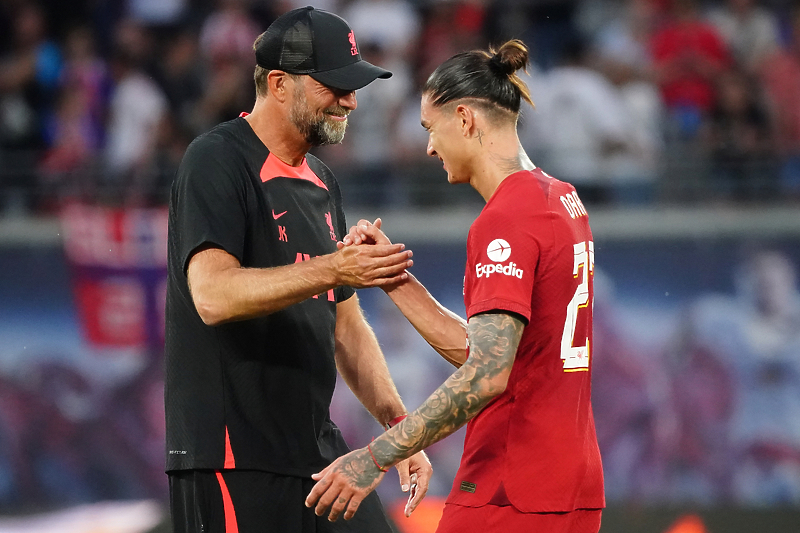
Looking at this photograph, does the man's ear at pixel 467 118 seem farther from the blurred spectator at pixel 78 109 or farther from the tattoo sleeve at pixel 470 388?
the blurred spectator at pixel 78 109

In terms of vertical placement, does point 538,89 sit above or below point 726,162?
above

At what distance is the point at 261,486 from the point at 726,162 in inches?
247

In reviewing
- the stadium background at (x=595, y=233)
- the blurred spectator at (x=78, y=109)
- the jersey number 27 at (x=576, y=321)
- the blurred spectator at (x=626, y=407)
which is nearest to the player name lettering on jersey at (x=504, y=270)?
the jersey number 27 at (x=576, y=321)

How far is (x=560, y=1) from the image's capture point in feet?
33.5

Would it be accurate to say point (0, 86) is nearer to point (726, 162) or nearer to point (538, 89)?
point (538, 89)

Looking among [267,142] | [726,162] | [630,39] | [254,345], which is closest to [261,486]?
[254,345]

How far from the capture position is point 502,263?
314 cm

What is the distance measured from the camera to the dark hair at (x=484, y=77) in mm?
3473

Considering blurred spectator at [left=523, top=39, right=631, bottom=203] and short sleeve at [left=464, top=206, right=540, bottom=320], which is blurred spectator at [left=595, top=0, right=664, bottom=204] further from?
short sleeve at [left=464, top=206, right=540, bottom=320]

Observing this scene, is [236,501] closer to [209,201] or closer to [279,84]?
[209,201]

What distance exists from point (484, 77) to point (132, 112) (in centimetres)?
685

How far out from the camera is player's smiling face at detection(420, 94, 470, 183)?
11.5ft

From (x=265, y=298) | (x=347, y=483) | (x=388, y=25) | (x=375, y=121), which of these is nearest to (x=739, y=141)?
(x=375, y=121)

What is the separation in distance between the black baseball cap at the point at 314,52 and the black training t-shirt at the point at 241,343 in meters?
0.31
